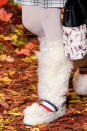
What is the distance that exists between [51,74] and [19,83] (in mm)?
798

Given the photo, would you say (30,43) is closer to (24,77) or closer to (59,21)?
(24,77)

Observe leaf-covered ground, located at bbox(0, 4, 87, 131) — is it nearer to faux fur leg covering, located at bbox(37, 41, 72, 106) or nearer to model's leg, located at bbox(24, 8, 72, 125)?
model's leg, located at bbox(24, 8, 72, 125)

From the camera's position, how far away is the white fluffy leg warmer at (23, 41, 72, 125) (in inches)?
79.8

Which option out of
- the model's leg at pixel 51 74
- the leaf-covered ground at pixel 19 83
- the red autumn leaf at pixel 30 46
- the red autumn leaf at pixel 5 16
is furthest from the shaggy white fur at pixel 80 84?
the red autumn leaf at pixel 5 16

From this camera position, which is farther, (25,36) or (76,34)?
(25,36)

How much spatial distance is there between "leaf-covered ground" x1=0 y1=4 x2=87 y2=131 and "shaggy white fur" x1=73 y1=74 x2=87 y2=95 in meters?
0.07

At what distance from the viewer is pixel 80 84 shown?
7.92 feet

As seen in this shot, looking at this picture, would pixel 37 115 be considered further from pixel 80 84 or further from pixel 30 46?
pixel 30 46

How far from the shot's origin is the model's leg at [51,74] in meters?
A: 2.00

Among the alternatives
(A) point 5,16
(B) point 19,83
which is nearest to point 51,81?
(B) point 19,83

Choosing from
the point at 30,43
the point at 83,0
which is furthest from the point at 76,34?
the point at 30,43

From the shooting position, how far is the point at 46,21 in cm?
200

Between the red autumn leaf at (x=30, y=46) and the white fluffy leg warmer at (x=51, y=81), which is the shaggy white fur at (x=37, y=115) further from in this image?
the red autumn leaf at (x=30, y=46)

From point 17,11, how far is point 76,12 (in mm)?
2499
